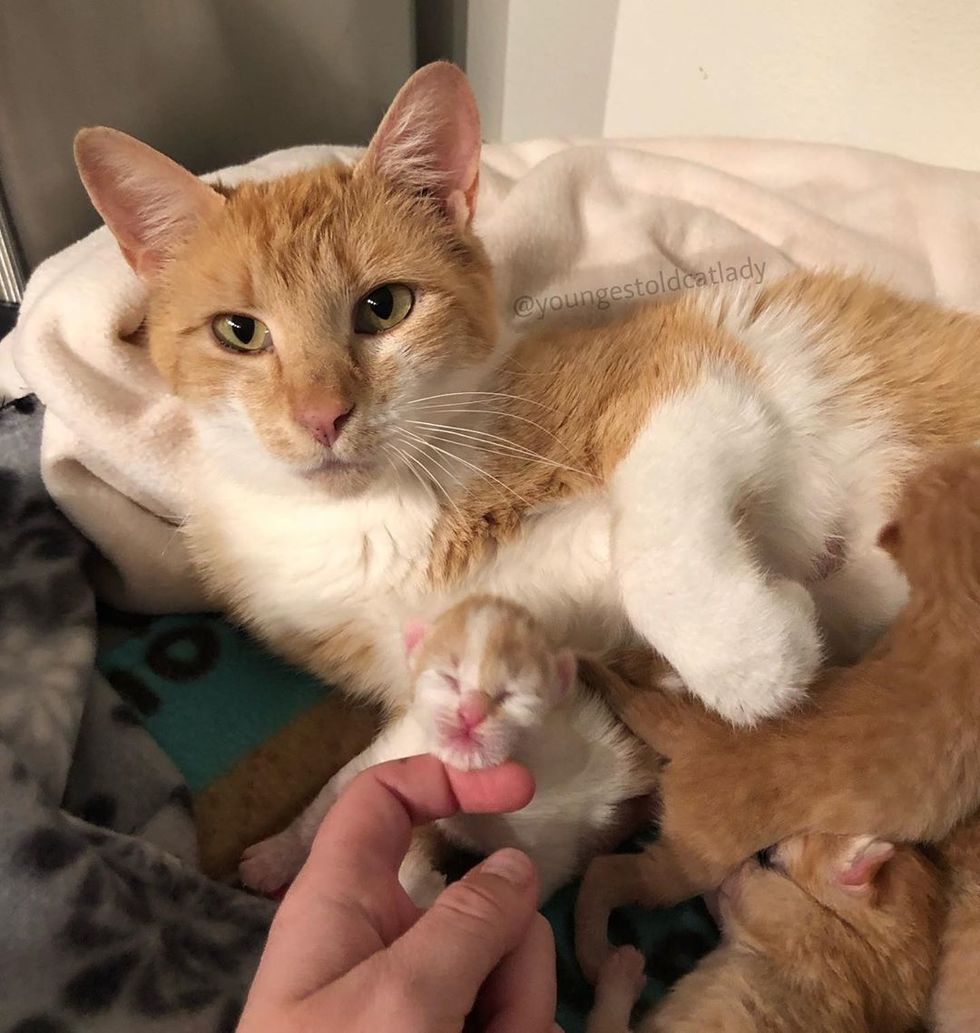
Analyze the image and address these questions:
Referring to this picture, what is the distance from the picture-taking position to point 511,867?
713 mm

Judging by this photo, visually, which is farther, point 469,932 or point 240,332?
point 240,332

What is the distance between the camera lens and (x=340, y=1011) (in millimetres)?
570

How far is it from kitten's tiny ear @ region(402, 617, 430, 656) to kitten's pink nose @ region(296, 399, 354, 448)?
0.71 feet

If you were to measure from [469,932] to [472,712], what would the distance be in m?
0.23

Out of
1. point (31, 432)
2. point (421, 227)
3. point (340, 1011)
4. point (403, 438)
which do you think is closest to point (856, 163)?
point (421, 227)

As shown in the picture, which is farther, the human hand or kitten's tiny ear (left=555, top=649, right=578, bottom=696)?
kitten's tiny ear (left=555, top=649, right=578, bottom=696)

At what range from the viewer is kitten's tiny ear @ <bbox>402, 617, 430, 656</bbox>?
95 centimetres

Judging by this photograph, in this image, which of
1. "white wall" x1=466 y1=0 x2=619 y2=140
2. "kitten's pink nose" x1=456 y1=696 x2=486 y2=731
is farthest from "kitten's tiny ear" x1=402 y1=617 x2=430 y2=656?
"white wall" x1=466 y1=0 x2=619 y2=140

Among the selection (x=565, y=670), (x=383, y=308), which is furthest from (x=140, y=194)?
(x=565, y=670)

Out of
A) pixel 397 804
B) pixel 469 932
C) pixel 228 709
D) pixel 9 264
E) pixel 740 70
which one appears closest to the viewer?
pixel 469 932

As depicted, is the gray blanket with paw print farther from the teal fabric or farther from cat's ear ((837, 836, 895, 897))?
cat's ear ((837, 836, 895, 897))

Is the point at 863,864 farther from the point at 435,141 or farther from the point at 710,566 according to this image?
the point at 435,141

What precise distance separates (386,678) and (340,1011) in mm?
514
